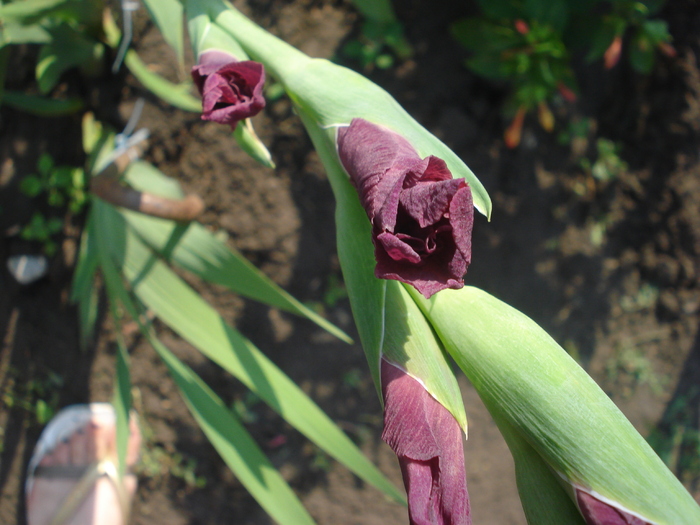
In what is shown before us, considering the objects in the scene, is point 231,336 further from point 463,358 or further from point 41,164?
point 41,164

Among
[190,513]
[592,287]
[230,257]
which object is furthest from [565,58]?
[190,513]

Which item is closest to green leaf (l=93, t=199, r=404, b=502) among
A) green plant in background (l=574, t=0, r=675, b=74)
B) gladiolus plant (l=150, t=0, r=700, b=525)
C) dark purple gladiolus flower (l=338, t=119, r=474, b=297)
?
gladiolus plant (l=150, t=0, r=700, b=525)

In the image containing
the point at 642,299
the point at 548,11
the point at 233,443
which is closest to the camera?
the point at 233,443

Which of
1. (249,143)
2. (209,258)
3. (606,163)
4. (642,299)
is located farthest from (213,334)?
(642,299)

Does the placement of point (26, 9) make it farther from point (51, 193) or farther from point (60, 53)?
point (51, 193)

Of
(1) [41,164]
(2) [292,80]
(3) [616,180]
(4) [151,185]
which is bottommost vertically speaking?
(1) [41,164]

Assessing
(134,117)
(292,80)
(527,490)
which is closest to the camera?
(527,490)

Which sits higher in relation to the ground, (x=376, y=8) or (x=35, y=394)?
(x=376, y=8)
